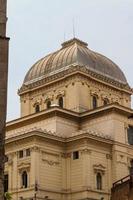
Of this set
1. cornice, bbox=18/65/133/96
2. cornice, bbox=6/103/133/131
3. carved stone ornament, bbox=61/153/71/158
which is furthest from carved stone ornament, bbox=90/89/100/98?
carved stone ornament, bbox=61/153/71/158

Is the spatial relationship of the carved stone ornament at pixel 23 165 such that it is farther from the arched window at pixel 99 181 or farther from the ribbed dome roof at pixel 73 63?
the ribbed dome roof at pixel 73 63

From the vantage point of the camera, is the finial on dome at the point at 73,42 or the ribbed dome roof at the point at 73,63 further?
the finial on dome at the point at 73,42

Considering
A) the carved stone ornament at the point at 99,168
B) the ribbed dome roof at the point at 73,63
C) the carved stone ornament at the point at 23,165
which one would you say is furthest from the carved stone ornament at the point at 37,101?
the carved stone ornament at the point at 99,168

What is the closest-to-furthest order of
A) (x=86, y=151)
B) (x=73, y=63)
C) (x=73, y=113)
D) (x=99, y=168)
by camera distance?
(x=86, y=151) < (x=99, y=168) < (x=73, y=113) < (x=73, y=63)

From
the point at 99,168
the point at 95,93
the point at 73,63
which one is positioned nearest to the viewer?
the point at 99,168

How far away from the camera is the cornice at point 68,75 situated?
235 feet

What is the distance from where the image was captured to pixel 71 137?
6297cm

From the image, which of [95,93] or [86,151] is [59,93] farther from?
[86,151]

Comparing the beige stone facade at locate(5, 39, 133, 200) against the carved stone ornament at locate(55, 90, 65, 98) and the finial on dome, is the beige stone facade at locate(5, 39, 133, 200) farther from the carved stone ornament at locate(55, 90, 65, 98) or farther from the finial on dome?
the finial on dome

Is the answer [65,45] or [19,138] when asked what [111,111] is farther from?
[65,45]

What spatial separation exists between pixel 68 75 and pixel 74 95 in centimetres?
301

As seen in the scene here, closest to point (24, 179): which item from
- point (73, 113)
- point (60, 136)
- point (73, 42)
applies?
point (60, 136)

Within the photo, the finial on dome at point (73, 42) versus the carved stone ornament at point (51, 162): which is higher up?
the finial on dome at point (73, 42)

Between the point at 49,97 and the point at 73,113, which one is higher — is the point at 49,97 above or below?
above
